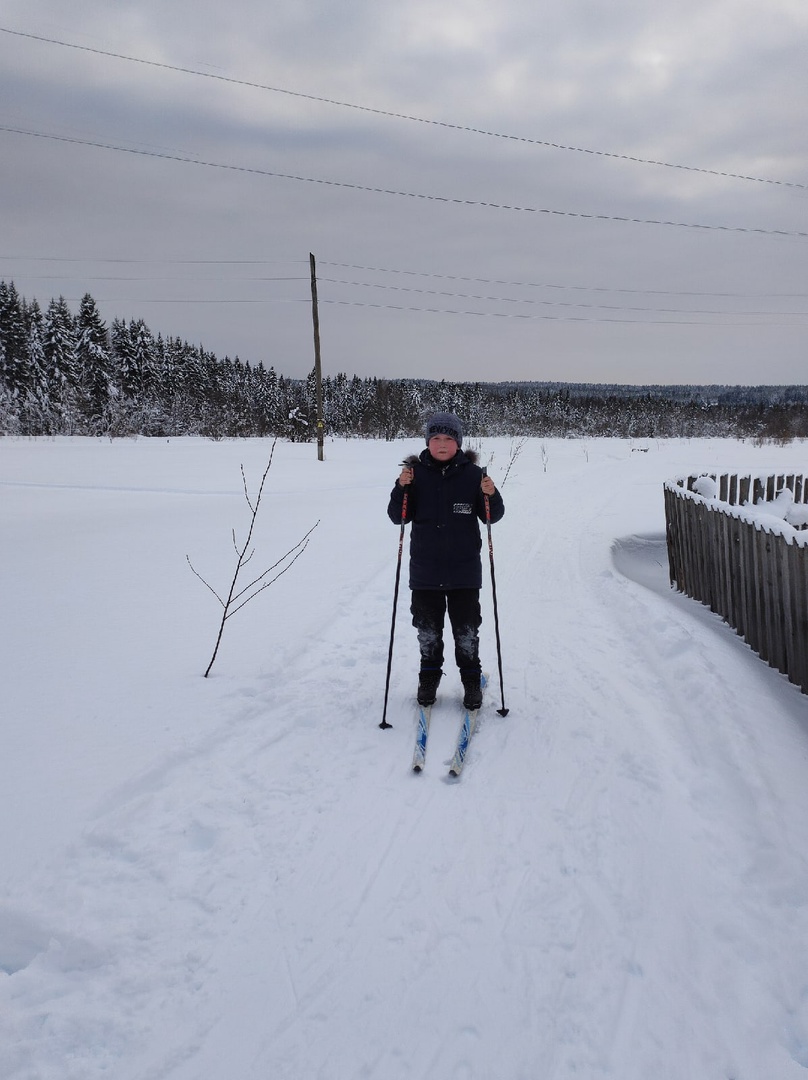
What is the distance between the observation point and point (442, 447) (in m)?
3.84

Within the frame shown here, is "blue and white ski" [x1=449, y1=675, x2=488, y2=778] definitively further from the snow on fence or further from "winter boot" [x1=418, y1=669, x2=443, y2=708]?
the snow on fence

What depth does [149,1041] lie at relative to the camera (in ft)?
6.34

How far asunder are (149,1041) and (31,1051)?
0.36 metres

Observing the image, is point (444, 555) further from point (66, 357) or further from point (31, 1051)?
point (66, 357)

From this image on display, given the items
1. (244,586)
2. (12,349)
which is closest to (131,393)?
(12,349)

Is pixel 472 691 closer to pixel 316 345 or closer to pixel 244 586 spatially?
pixel 244 586

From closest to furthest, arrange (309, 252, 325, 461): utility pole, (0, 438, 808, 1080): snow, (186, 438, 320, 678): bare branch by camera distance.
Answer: (0, 438, 808, 1080): snow
(186, 438, 320, 678): bare branch
(309, 252, 325, 461): utility pole

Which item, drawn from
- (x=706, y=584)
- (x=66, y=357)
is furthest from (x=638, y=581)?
(x=66, y=357)

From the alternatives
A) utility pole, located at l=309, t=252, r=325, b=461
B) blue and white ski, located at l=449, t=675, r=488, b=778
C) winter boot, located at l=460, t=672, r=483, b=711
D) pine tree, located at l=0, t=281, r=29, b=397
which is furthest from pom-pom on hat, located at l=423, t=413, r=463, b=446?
pine tree, located at l=0, t=281, r=29, b=397

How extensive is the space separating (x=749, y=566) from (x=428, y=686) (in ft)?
11.1

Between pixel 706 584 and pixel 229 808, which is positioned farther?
pixel 706 584

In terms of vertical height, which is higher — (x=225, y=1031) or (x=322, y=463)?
(x=322, y=463)

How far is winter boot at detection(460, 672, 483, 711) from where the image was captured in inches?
156

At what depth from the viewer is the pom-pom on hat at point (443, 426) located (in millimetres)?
3848
